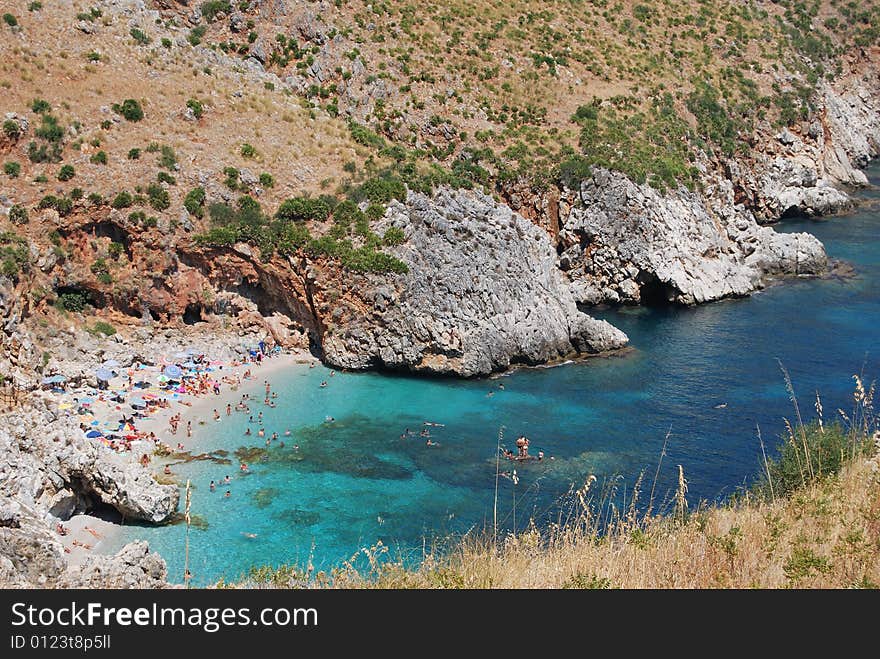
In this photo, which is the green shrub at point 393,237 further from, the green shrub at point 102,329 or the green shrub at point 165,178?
the green shrub at point 102,329

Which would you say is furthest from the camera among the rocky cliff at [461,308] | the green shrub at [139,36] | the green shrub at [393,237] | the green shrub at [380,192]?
the green shrub at [139,36]

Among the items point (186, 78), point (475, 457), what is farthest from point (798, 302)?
point (186, 78)

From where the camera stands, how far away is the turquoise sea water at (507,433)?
34344 mm

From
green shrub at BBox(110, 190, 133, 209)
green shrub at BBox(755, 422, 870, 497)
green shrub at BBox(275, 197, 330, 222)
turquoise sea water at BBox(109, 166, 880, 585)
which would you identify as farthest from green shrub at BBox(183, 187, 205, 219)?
green shrub at BBox(755, 422, 870, 497)

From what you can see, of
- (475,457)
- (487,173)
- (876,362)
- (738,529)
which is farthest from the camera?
(487,173)

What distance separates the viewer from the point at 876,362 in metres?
52.0

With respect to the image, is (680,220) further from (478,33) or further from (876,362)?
(478,33)

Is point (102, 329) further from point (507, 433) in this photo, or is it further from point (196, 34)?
point (196, 34)

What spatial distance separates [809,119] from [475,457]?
71.0 m

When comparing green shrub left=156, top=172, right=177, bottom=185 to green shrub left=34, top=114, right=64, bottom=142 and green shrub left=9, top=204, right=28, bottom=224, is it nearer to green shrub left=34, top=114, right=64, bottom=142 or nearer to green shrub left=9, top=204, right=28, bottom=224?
green shrub left=34, top=114, right=64, bottom=142

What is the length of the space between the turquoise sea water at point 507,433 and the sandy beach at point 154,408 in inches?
40.6

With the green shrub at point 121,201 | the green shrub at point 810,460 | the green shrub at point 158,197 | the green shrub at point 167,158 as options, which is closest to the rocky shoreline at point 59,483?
the green shrub at point 810,460

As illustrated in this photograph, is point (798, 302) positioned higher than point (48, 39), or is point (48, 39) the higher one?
point (48, 39)

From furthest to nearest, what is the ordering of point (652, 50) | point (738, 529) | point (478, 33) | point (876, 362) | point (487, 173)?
point (652, 50) < point (478, 33) < point (487, 173) < point (876, 362) < point (738, 529)
